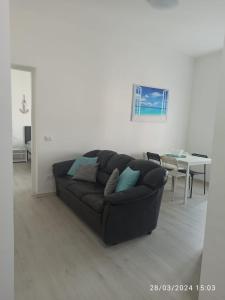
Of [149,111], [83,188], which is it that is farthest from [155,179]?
[149,111]

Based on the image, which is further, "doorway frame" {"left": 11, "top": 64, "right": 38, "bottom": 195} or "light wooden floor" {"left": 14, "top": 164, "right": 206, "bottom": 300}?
"doorway frame" {"left": 11, "top": 64, "right": 38, "bottom": 195}

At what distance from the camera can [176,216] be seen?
3.46 meters

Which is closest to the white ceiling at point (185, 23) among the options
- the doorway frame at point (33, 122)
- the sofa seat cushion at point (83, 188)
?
the doorway frame at point (33, 122)

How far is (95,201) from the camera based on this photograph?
2.76m

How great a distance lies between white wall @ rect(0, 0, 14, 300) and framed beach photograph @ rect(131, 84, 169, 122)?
3.79m

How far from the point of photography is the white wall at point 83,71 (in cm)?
355

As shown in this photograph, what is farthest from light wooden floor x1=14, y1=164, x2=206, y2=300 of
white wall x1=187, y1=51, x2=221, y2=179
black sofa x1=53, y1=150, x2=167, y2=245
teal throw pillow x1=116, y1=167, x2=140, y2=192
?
white wall x1=187, y1=51, x2=221, y2=179

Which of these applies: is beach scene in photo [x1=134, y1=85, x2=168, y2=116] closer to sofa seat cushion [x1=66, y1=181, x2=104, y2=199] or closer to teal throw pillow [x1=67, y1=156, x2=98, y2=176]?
teal throw pillow [x1=67, y1=156, x2=98, y2=176]

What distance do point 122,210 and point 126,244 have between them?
46 centimetres

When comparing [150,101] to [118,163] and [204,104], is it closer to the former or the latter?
[204,104]

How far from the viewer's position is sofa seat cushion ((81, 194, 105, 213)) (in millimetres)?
2617

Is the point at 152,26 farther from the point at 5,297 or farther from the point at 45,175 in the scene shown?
the point at 5,297

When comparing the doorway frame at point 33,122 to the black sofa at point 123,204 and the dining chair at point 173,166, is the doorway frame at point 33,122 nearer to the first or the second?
the black sofa at point 123,204

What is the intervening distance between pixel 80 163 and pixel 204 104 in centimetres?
361
